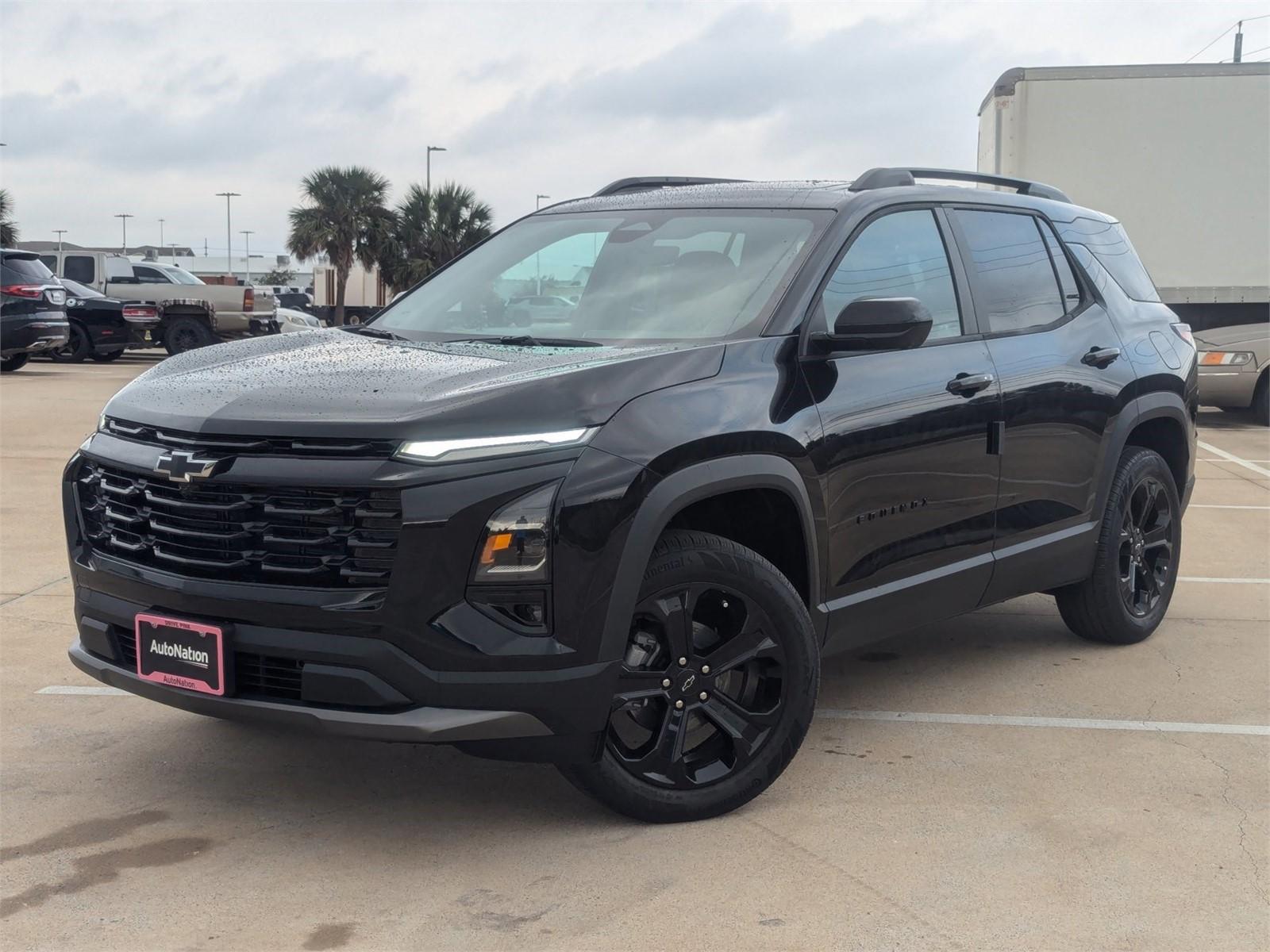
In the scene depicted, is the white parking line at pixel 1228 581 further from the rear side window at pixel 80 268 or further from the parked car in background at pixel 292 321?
the rear side window at pixel 80 268

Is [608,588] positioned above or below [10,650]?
above

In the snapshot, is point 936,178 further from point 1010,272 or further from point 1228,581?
point 1228,581

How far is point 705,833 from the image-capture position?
149 inches

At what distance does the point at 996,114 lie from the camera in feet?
52.3

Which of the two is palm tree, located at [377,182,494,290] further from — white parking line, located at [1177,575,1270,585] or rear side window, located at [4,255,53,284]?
white parking line, located at [1177,575,1270,585]

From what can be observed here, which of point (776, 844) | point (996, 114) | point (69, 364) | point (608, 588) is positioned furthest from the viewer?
point (69, 364)

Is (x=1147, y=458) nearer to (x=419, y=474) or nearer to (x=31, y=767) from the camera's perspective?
(x=419, y=474)

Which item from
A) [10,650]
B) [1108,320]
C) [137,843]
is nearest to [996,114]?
[1108,320]

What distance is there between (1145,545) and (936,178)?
73.3 inches

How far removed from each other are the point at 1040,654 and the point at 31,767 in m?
3.86

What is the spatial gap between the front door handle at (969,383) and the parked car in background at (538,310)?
129 centimetres

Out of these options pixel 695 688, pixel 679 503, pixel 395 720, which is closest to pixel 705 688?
pixel 695 688

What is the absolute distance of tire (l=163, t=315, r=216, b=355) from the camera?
79.5 ft

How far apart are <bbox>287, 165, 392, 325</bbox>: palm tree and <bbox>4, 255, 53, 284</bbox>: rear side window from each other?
33193 millimetres
